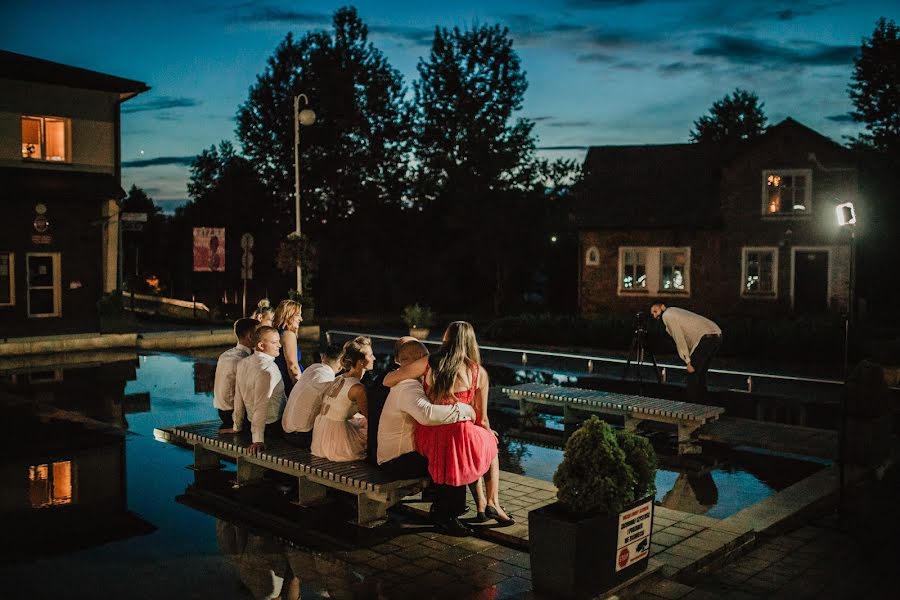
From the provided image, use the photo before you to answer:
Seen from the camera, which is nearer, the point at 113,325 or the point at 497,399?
the point at 497,399

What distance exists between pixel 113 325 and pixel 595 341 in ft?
43.5

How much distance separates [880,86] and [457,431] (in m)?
49.0

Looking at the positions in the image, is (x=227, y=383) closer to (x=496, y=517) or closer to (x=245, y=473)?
(x=245, y=473)

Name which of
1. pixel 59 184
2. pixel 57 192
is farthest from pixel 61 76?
pixel 57 192

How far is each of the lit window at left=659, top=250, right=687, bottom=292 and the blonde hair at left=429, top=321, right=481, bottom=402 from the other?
84.8 feet

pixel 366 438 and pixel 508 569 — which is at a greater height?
pixel 366 438

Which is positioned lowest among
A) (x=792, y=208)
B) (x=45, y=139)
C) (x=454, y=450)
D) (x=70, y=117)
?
(x=454, y=450)

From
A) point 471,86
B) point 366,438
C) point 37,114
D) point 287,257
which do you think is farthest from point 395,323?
point 366,438

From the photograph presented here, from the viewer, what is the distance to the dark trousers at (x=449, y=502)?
7.03 m

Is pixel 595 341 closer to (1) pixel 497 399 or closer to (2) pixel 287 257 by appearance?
(1) pixel 497 399

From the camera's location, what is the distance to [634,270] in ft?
105

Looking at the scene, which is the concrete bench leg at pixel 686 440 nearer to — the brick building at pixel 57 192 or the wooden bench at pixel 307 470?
the wooden bench at pixel 307 470

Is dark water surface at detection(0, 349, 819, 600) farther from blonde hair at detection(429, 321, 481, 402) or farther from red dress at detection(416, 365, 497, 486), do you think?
blonde hair at detection(429, 321, 481, 402)

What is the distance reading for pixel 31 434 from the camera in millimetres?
11125
